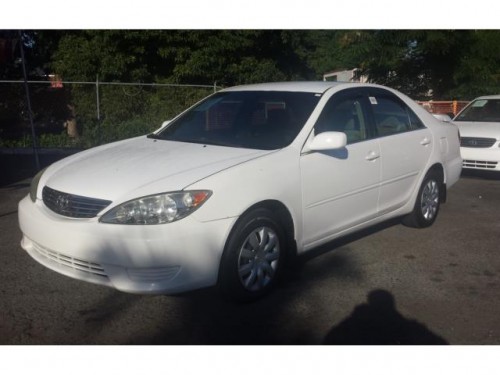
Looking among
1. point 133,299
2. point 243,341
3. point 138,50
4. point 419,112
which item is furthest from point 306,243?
point 138,50

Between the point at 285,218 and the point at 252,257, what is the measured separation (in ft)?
1.40

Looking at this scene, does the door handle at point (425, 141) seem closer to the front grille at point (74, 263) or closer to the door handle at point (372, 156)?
the door handle at point (372, 156)

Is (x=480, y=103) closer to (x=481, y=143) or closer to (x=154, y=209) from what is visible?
(x=481, y=143)

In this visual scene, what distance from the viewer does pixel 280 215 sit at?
380 cm

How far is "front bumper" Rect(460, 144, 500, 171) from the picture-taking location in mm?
8430

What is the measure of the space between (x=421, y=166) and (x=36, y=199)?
3.73 m

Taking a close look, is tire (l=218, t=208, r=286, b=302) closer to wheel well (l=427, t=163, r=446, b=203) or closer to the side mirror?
the side mirror

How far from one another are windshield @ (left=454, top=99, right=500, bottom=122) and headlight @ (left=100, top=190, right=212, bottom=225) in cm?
793

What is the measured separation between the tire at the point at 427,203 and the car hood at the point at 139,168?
94.9 inches

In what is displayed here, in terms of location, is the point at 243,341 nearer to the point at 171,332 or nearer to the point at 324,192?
the point at 171,332

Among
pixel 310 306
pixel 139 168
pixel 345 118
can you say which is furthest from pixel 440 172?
pixel 139 168

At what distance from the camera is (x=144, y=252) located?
313 cm

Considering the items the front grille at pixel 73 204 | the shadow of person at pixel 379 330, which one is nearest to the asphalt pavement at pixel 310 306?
the shadow of person at pixel 379 330

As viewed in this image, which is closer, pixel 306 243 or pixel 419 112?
pixel 306 243
